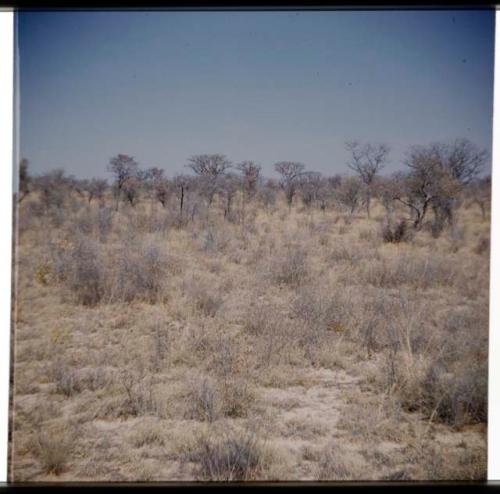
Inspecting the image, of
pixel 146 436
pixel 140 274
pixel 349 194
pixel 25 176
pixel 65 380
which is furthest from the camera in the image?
pixel 349 194

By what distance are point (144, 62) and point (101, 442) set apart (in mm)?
4277

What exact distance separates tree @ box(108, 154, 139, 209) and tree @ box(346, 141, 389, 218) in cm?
314

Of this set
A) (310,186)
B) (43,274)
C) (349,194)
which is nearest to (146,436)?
(43,274)

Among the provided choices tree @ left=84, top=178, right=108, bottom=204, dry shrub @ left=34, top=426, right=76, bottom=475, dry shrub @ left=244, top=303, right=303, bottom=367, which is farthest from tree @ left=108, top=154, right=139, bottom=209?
dry shrub @ left=34, top=426, right=76, bottom=475

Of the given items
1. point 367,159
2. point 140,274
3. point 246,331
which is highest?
point 367,159

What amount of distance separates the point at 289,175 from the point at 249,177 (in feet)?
3.36

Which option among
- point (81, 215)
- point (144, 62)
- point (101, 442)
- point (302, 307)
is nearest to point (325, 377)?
point (302, 307)

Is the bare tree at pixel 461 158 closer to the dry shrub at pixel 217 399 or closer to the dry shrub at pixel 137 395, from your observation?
the dry shrub at pixel 217 399

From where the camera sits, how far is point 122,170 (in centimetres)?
796

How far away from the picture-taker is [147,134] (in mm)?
6637

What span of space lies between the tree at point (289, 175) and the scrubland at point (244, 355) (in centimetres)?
122

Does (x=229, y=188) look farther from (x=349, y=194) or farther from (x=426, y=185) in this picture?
(x=426, y=185)

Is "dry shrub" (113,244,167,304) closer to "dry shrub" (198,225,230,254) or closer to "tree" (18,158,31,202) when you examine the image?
"dry shrub" (198,225,230,254)

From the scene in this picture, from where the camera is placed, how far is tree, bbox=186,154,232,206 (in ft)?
25.6
